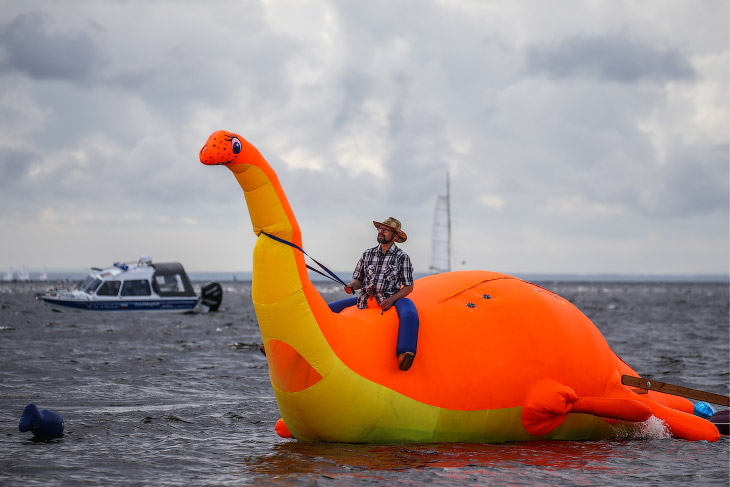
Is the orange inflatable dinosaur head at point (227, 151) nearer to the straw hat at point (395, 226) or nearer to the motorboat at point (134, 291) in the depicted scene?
the straw hat at point (395, 226)

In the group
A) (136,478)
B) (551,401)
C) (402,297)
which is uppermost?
(402,297)

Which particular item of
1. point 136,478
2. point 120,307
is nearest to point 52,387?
point 136,478

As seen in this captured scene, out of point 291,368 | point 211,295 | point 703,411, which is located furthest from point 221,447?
point 211,295

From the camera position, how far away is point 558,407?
9.03m

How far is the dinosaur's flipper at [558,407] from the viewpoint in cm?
901

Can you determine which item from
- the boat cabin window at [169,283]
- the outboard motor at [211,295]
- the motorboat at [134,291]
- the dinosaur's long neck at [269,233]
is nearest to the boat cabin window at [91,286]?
the motorboat at [134,291]

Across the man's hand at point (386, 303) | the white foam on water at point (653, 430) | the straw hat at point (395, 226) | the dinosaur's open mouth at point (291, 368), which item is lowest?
the white foam on water at point (653, 430)

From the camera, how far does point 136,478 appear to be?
7848 mm

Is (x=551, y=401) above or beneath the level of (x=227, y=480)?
above

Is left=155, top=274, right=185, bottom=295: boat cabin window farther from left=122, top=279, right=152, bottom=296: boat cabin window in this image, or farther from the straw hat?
the straw hat

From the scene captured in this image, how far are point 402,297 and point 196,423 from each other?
144 inches

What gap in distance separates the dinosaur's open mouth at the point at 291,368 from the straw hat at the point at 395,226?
175 centimetres

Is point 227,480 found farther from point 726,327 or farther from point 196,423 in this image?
point 726,327

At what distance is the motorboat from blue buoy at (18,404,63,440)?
2642 cm
